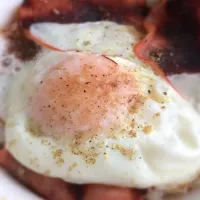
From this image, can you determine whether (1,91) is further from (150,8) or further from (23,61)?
(150,8)

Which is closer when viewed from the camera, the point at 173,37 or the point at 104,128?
the point at 104,128

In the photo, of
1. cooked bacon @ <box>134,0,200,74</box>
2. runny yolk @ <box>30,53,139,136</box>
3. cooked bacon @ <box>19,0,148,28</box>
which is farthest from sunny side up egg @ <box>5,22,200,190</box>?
cooked bacon @ <box>19,0,148,28</box>

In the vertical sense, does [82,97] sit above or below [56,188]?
above

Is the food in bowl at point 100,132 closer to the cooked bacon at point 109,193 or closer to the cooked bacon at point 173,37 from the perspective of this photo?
the cooked bacon at point 109,193

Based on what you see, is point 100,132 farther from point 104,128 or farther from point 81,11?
point 81,11

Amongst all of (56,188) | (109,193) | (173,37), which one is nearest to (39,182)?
(56,188)

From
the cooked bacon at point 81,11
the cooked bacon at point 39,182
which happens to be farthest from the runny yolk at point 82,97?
the cooked bacon at point 81,11

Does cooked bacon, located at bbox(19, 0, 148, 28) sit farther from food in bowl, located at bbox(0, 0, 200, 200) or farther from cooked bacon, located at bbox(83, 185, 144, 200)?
cooked bacon, located at bbox(83, 185, 144, 200)
